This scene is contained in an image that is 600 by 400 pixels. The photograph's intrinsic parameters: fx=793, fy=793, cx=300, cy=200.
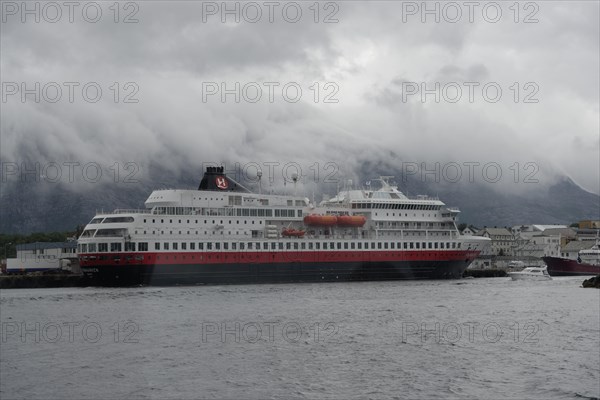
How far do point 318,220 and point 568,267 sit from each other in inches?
1445

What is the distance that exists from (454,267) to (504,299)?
22721mm

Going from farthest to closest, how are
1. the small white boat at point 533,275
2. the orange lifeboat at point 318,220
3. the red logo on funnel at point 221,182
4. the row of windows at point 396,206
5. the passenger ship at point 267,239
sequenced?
1. the small white boat at point 533,275
2. the row of windows at point 396,206
3. the orange lifeboat at point 318,220
4. the red logo on funnel at point 221,182
5. the passenger ship at point 267,239

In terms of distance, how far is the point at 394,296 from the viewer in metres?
51.3

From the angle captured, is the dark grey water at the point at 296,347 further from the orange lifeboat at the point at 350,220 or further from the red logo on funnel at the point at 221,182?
the orange lifeboat at the point at 350,220

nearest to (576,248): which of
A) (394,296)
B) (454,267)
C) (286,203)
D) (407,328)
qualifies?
(454,267)

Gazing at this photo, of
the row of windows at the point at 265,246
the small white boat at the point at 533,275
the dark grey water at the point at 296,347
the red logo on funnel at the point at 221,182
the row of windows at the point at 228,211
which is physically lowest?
the dark grey water at the point at 296,347

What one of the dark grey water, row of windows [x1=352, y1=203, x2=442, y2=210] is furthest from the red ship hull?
the dark grey water

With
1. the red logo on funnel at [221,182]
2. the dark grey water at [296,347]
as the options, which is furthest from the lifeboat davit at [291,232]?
the dark grey water at [296,347]

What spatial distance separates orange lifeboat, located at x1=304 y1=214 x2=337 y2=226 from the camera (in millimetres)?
67438
